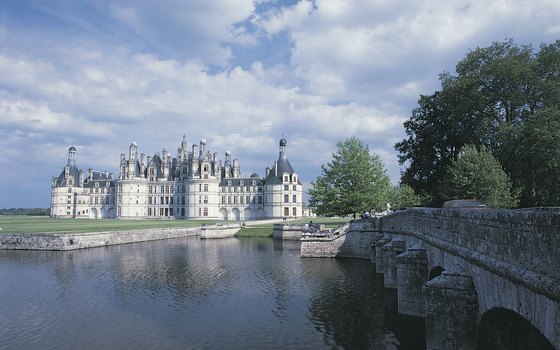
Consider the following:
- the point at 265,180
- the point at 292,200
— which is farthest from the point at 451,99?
the point at 265,180

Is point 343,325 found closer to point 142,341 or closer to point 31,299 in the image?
point 142,341

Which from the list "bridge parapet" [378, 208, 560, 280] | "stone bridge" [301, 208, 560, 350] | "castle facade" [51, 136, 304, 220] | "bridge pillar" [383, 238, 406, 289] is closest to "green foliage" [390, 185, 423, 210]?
"bridge pillar" [383, 238, 406, 289]

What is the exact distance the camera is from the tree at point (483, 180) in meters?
28.6

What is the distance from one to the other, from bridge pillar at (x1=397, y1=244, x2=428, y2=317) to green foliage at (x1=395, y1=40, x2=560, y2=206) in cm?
1657

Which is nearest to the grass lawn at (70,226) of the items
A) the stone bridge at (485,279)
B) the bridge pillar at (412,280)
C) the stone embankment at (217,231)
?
the stone embankment at (217,231)

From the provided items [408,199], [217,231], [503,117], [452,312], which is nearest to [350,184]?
[408,199]

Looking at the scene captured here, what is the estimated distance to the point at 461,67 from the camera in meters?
36.2

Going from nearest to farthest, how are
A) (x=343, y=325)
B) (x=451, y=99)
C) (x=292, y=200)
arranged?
(x=343, y=325), (x=451, y=99), (x=292, y=200)

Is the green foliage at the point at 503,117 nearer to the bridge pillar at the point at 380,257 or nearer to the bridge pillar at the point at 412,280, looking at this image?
the bridge pillar at the point at 380,257

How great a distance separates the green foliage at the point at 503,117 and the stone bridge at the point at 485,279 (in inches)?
676

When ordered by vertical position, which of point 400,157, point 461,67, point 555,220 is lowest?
point 555,220

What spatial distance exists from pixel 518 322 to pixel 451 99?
28523mm

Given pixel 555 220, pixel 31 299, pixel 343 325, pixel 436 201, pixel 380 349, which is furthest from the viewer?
pixel 436 201

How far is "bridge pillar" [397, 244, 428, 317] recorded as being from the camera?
1636 centimetres
